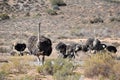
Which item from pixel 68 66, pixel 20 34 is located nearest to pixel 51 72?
pixel 68 66

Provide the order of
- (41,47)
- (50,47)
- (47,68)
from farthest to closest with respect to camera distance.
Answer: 1. (50,47)
2. (41,47)
3. (47,68)

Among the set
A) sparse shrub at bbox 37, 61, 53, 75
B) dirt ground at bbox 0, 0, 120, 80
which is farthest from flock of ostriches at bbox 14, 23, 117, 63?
dirt ground at bbox 0, 0, 120, 80

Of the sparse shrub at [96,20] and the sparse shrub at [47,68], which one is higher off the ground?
the sparse shrub at [47,68]

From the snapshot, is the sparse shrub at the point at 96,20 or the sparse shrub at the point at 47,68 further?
the sparse shrub at the point at 96,20

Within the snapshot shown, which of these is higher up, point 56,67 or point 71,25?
point 56,67

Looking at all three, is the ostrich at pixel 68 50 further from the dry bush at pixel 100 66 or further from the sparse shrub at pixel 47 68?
the dry bush at pixel 100 66

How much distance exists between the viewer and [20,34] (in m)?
53.0

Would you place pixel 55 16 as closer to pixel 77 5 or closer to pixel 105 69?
pixel 77 5

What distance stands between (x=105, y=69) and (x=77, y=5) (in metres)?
58.5

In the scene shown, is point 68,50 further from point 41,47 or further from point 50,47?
point 41,47

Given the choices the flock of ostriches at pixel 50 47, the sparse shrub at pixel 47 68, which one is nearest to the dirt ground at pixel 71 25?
the flock of ostriches at pixel 50 47

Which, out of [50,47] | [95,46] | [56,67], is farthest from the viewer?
[95,46]

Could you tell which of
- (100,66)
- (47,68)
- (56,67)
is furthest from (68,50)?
(100,66)

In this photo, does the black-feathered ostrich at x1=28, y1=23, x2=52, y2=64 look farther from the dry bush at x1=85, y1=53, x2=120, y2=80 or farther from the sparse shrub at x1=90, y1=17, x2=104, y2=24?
the sparse shrub at x1=90, y1=17, x2=104, y2=24
